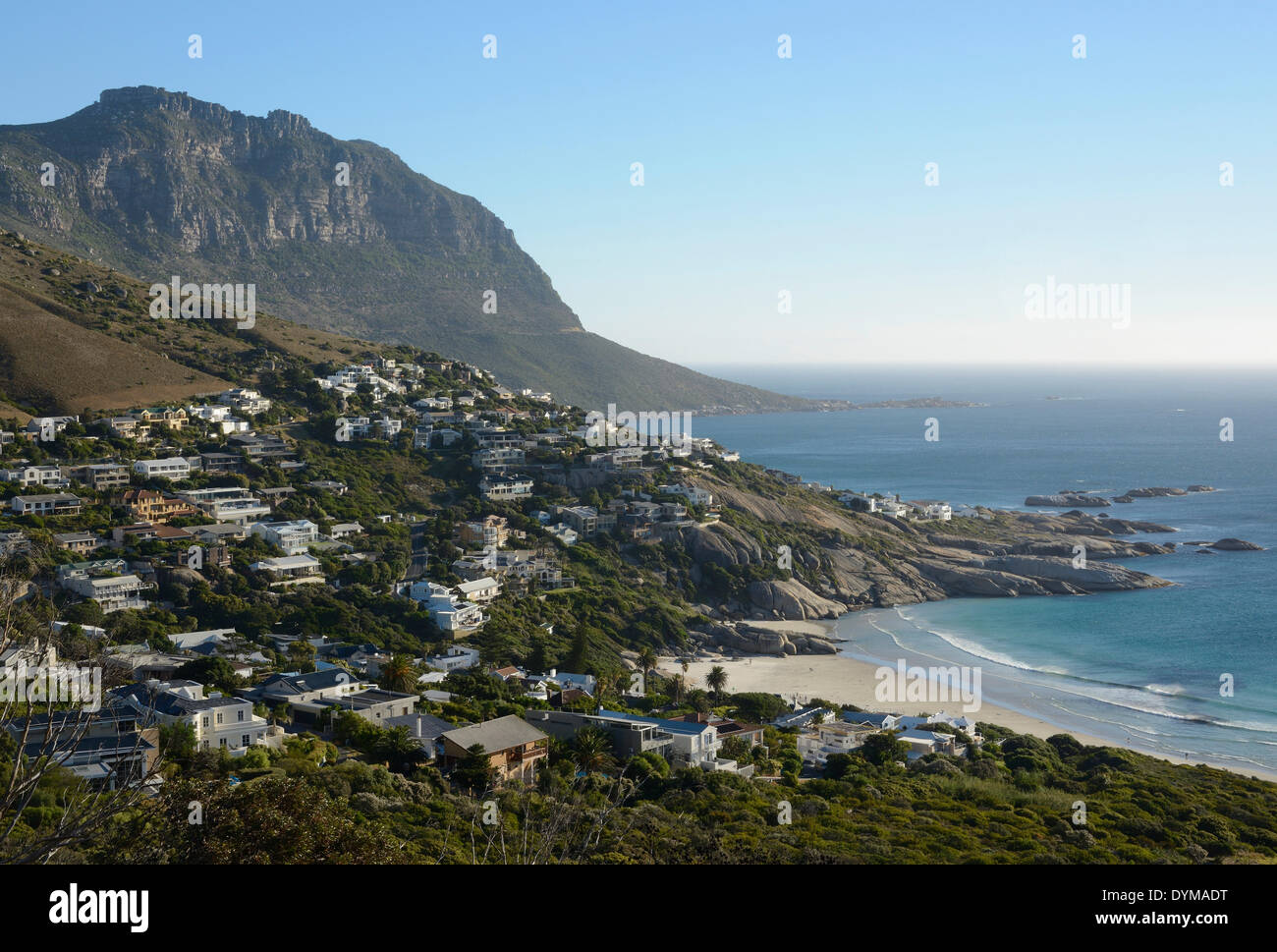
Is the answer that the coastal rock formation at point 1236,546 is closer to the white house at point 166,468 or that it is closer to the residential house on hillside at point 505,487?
the residential house on hillside at point 505,487

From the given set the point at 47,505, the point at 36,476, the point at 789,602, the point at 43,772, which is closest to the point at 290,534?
the point at 47,505

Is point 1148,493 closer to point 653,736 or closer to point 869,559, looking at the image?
point 869,559

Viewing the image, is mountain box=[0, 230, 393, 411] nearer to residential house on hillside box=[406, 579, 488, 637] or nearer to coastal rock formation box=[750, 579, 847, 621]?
residential house on hillside box=[406, 579, 488, 637]

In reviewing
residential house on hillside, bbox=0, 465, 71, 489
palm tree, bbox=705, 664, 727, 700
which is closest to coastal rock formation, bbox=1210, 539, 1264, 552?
palm tree, bbox=705, 664, 727, 700

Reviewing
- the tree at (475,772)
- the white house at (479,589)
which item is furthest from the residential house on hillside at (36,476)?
the tree at (475,772)

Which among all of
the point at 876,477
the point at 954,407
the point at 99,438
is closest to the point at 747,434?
the point at 876,477
